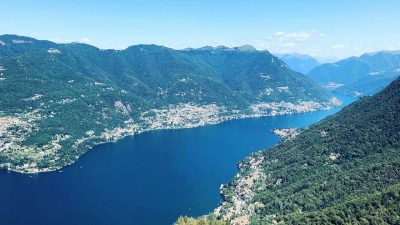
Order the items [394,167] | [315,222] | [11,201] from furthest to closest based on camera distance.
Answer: [11,201] → [394,167] → [315,222]

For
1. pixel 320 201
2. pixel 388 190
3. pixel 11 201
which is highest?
pixel 388 190

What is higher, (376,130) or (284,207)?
(376,130)

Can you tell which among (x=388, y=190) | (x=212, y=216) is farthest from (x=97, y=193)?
(x=388, y=190)

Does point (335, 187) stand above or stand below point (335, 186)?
below

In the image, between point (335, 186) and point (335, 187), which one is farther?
point (335, 186)

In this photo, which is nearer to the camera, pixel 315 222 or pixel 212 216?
pixel 315 222

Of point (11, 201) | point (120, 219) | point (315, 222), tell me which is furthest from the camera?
point (11, 201)

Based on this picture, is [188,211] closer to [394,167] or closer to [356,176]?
[356,176]
